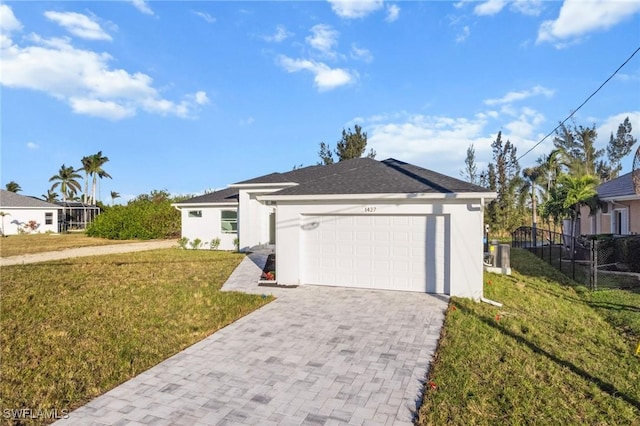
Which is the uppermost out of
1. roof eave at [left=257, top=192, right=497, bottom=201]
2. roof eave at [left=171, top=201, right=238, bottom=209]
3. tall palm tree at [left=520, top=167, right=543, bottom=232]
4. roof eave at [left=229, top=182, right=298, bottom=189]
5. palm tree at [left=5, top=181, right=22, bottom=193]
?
palm tree at [left=5, top=181, right=22, bottom=193]

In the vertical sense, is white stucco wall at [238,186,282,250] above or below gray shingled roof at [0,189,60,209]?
below

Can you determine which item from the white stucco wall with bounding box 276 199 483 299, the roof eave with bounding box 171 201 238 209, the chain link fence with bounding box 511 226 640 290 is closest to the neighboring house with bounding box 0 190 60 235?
the roof eave with bounding box 171 201 238 209

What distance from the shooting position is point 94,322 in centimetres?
749

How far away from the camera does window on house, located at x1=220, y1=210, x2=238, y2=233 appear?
20.5 meters

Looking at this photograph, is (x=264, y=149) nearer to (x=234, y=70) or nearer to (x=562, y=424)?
(x=234, y=70)

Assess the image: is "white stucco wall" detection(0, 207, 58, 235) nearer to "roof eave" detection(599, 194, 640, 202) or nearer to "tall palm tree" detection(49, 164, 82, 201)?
"tall palm tree" detection(49, 164, 82, 201)

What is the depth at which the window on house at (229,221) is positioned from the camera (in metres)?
20.5

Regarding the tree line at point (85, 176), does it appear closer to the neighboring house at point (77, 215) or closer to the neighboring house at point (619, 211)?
the neighboring house at point (77, 215)

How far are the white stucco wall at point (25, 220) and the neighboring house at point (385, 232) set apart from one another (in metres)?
38.2

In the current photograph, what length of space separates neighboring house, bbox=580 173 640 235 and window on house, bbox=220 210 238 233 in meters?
19.4

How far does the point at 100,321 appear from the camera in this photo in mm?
7562

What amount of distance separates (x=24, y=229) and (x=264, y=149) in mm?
26856

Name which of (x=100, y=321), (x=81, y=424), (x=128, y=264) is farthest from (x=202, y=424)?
(x=128, y=264)

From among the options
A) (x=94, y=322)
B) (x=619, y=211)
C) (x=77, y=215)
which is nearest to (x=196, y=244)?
(x=94, y=322)
